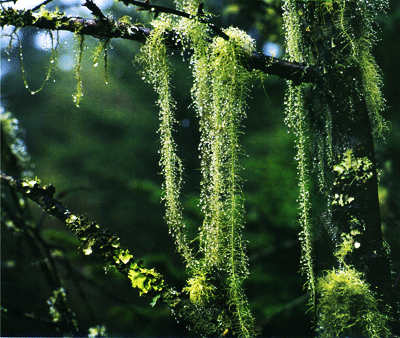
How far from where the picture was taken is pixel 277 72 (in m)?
0.81

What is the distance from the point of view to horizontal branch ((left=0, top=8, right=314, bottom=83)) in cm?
72

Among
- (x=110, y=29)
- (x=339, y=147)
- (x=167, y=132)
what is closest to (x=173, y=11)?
(x=110, y=29)

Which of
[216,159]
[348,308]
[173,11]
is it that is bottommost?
[348,308]

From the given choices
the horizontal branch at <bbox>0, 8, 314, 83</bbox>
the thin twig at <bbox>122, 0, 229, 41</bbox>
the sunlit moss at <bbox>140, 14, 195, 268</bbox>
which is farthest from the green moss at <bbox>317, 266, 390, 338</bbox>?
the thin twig at <bbox>122, 0, 229, 41</bbox>

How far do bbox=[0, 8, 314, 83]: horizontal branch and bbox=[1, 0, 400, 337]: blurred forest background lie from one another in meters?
0.63

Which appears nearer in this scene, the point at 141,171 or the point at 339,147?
the point at 339,147

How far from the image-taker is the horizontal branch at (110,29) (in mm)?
718

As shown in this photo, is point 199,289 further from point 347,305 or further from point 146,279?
point 347,305

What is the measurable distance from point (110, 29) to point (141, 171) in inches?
96.5

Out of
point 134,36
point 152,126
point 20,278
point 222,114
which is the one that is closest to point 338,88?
point 222,114

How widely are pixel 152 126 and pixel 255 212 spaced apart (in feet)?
4.81

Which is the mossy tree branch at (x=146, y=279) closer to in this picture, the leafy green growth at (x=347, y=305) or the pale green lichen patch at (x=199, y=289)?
the pale green lichen patch at (x=199, y=289)

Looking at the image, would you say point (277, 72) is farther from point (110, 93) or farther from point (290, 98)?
point (110, 93)

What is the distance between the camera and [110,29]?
75 centimetres
